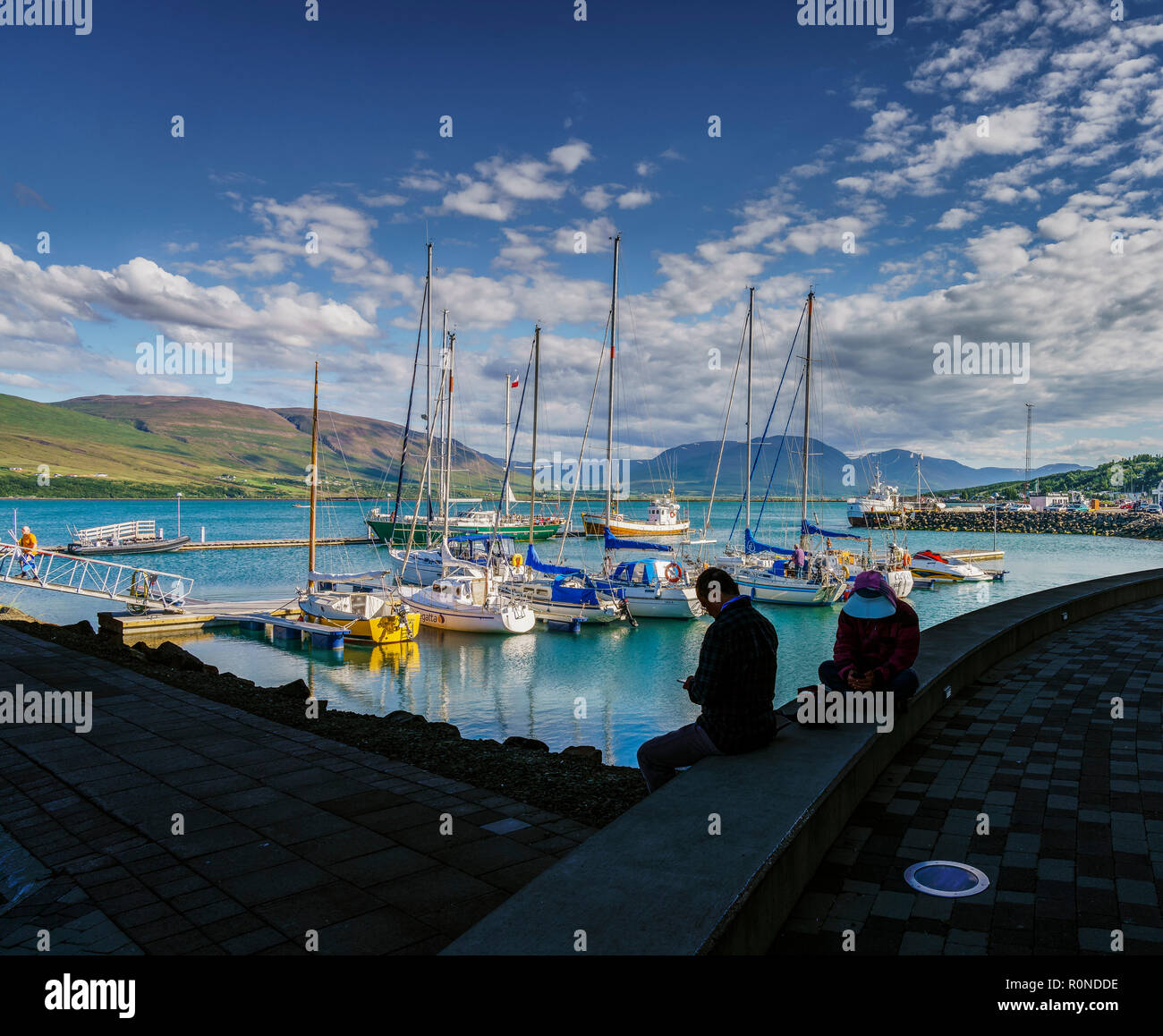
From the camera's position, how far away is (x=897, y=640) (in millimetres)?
5793

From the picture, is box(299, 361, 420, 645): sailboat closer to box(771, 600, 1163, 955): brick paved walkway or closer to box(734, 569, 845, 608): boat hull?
box(734, 569, 845, 608): boat hull

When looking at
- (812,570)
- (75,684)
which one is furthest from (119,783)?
(812,570)

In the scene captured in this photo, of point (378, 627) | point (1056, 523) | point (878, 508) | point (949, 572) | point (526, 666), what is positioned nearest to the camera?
point (526, 666)

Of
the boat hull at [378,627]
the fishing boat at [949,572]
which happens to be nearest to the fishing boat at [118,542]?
the boat hull at [378,627]

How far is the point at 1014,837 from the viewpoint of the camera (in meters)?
4.26

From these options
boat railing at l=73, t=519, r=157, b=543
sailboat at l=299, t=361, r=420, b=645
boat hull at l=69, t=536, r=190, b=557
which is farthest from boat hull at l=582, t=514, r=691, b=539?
sailboat at l=299, t=361, r=420, b=645

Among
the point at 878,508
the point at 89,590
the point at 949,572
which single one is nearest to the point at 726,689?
the point at 89,590

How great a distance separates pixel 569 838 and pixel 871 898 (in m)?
1.91

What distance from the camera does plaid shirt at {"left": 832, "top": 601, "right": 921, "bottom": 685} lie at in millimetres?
5750

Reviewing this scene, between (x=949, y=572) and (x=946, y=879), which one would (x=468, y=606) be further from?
(x=949, y=572)

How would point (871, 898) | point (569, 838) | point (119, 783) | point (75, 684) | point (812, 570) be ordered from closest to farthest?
point (871, 898) < point (569, 838) < point (119, 783) < point (75, 684) < point (812, 570)

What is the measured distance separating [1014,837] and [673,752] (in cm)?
206
